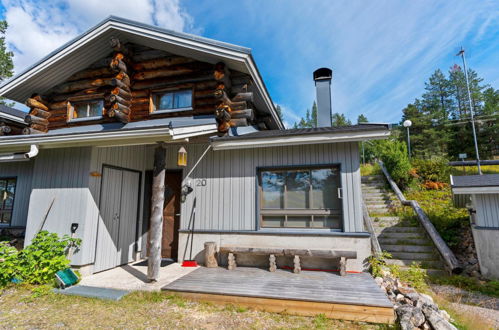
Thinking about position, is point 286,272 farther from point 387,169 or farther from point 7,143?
point 387,169

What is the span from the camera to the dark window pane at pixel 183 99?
657cm

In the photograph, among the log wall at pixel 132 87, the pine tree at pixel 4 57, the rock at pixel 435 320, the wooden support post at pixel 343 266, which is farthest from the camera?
the pine tree at pixel 4 57

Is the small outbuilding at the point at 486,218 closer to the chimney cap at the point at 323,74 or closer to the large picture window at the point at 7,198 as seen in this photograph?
the chimney cap at the point at 323,74

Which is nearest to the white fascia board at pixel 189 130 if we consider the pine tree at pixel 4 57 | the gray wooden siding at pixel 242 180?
the gray wooden siding at pixel 242 180

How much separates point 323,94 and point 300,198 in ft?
12.5

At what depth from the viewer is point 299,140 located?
Answer: 16.3 feet

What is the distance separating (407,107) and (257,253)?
32.6 metres

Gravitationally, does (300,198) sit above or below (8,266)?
above

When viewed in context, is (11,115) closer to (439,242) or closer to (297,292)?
(297,292)

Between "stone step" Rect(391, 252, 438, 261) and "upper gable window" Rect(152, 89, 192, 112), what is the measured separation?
6.54m

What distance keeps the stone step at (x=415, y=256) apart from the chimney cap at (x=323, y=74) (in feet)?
17.4

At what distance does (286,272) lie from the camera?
4.82 metres

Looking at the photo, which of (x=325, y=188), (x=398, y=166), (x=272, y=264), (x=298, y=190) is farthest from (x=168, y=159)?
(x=398, y=166)

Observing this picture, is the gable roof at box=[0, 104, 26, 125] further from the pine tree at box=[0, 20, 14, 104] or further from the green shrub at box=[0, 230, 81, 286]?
the pine tree at box=[0, 20, 14, 104]
